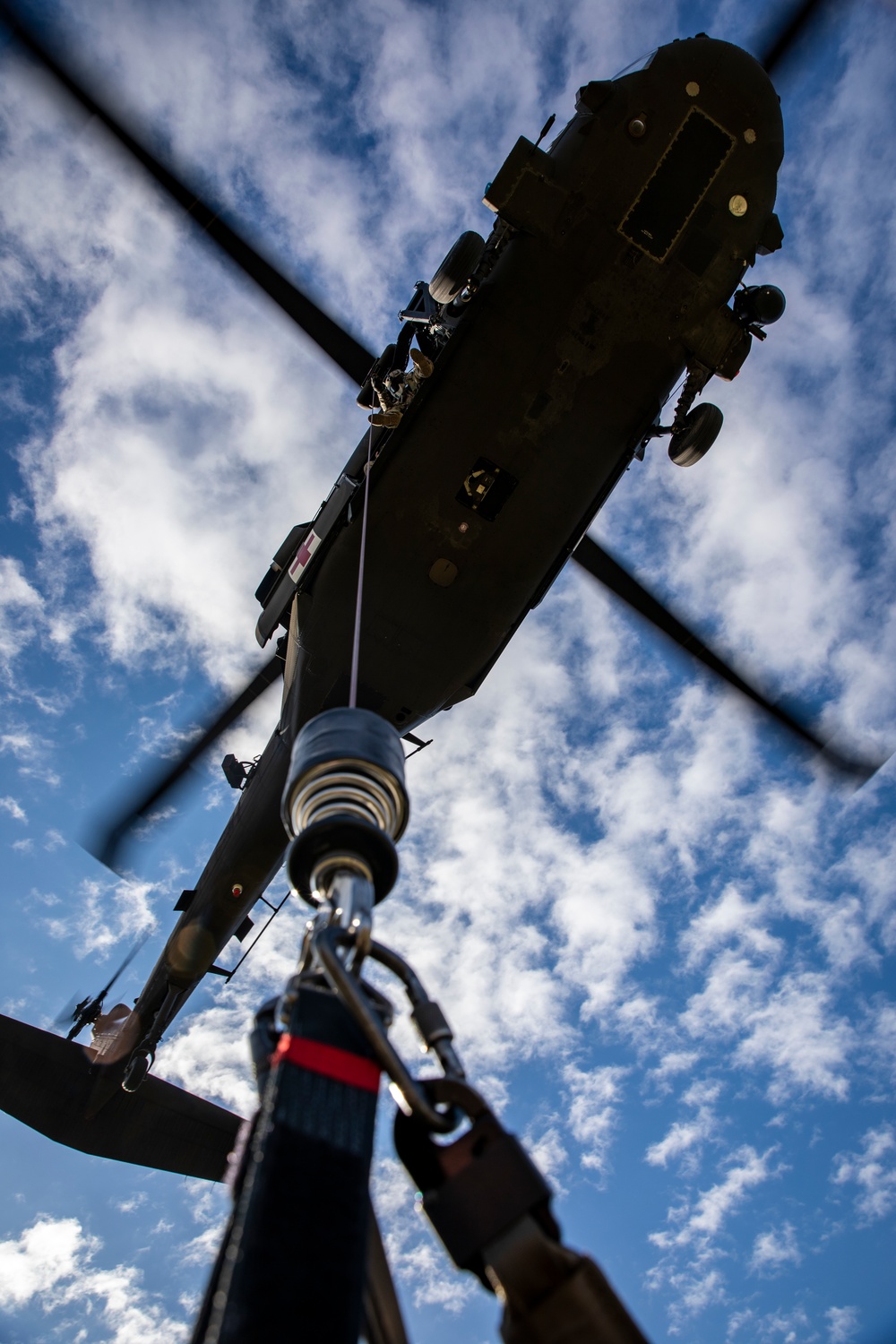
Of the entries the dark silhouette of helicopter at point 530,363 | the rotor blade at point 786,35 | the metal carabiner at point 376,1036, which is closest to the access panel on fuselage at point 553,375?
the dark silhouette of helicopter at point 530,363

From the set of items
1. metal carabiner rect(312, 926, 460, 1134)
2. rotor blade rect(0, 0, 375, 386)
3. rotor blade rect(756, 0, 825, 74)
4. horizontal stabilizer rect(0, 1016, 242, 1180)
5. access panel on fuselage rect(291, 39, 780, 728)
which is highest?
rotor blade rect(0, 0, 375, 386)

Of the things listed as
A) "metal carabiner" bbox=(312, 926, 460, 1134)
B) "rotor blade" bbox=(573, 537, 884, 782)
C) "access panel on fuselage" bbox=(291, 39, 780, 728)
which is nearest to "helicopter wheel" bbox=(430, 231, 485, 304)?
"access panel on fuselage" bbox=(291, 39, 780, 728)

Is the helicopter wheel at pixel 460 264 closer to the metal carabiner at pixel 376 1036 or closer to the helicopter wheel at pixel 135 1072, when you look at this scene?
the metal carabiner at pixel 376 1036

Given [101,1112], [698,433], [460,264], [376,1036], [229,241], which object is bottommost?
[376,1036]

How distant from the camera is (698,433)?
25.2 ft

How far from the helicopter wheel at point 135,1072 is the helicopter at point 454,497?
13.8ft

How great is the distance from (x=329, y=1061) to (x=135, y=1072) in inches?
391

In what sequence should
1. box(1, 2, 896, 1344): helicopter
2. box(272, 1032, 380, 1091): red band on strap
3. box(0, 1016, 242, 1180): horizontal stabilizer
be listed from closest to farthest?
box(272, 1032, 380, 1091): red band on strap < box(1, 2, 896, 1344): helicopter < box(0, 1016, 242, 1180): horizontal stabilizer

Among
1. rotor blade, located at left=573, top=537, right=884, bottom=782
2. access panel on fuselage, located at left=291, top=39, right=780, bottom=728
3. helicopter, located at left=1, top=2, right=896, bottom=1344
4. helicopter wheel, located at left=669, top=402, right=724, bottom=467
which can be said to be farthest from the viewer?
rotor blade, located at left=573, top=537, right=884, bottom=782

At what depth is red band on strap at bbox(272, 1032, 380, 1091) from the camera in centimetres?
145

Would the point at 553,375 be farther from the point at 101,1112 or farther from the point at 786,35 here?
the point at 101,1112

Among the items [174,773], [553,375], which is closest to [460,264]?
[553,375]

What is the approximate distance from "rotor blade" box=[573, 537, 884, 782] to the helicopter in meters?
1.66

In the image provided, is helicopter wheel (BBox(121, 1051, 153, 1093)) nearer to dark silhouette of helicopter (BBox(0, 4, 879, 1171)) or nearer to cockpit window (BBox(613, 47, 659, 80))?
dark silhouette of helicopter (BBox(0, 4, 879, 1171))
